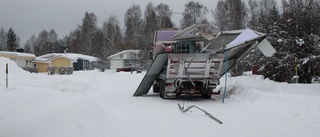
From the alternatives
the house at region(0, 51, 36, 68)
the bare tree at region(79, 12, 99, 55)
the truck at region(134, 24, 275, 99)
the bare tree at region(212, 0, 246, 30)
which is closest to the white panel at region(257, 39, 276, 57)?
Result: the truck at region(134, 24, 275, 99)

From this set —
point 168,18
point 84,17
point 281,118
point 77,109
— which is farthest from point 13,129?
point 84,17

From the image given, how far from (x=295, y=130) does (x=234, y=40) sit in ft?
23.4

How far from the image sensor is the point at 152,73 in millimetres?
15984

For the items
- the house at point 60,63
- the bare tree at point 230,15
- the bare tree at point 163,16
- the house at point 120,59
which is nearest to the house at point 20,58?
the house at point 60,63

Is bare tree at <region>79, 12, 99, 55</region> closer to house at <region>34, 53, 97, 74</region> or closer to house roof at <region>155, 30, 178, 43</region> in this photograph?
house at <region>34, 53, 97, 74</region>

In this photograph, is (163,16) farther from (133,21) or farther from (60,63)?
(60,63)

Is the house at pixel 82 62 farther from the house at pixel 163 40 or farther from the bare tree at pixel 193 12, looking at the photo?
the house at pixel 163 40

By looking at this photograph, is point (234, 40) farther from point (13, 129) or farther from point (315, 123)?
point (13, 129)

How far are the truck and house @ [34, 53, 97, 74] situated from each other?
2906 cm

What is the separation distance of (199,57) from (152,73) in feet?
10.3

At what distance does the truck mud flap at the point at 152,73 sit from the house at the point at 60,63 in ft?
91.3

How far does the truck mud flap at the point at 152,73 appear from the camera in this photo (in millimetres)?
14547

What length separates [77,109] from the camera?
8.79 metres

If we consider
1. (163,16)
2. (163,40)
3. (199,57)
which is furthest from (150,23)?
(199,57)
